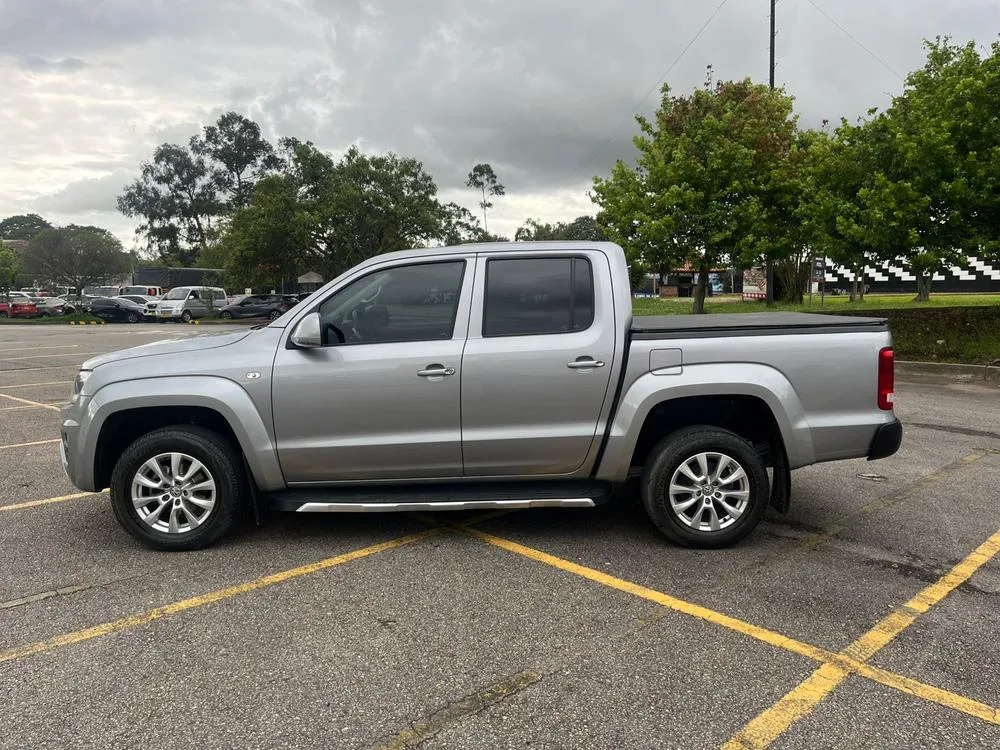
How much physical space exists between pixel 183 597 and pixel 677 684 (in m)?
2.55

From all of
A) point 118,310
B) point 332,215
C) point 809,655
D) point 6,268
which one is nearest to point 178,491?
point 809,655

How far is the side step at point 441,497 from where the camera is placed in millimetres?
4262

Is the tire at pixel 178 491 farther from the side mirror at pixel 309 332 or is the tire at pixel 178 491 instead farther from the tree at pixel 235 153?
the tree at pixel 235 153

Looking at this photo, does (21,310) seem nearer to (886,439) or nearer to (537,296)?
(537,296)

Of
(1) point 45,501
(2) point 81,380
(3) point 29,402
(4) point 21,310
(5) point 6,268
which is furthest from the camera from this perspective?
(5) point 6,268

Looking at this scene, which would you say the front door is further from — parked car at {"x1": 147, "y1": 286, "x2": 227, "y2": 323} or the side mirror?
parked car at {"x1": 147, "y1": 286, "x2": 227, "y2": 323}

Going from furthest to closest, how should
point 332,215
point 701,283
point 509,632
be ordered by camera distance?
point 332,215, point 701,283, point 509,632

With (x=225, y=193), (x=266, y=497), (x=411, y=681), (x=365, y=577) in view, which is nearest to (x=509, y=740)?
(x=411, y=681)

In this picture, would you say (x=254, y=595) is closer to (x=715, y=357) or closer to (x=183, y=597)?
(x=183, y=597)

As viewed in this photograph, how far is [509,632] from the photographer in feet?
11.2

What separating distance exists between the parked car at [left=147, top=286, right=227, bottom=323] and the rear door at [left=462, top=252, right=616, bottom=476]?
36.3 m

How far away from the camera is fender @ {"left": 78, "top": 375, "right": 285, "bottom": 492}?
4305mm

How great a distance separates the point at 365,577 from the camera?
4062mm

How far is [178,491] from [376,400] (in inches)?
53.2
